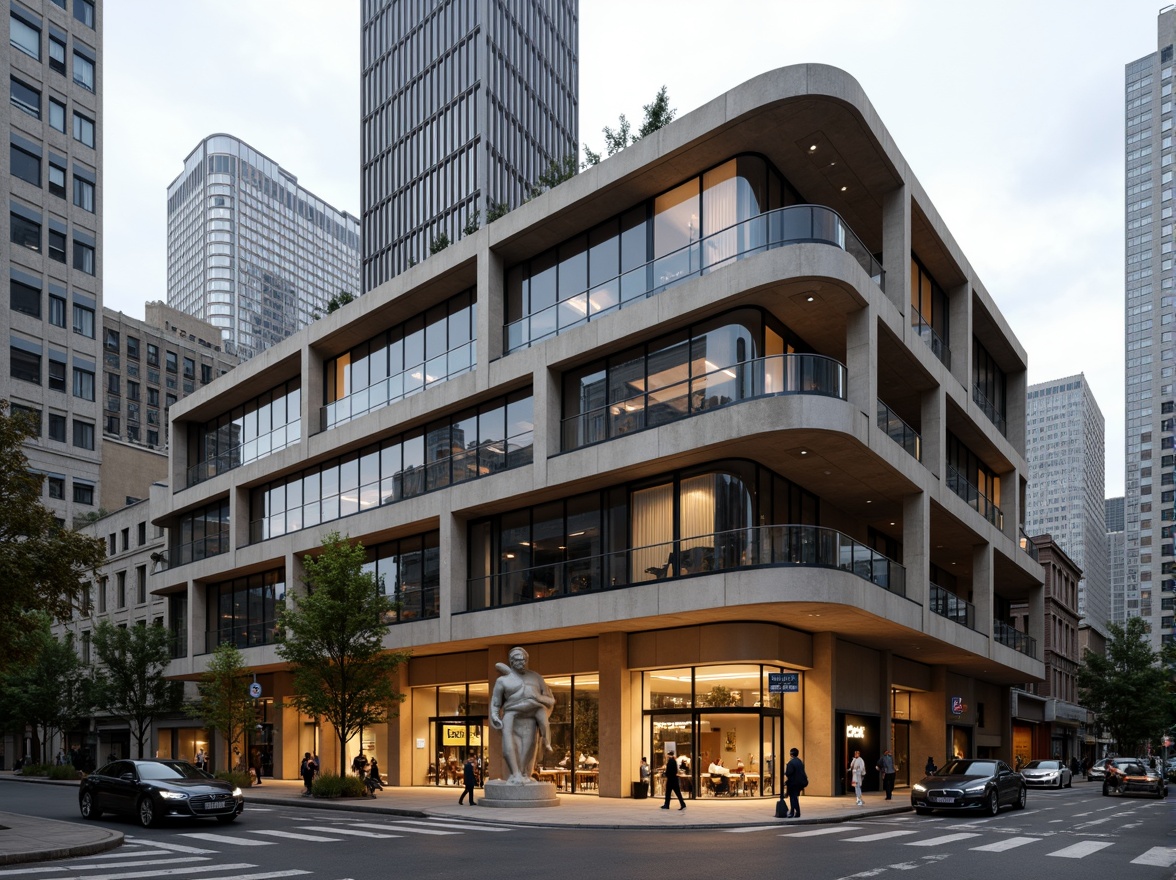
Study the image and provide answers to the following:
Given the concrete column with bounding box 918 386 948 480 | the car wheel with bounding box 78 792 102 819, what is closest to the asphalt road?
the car wheel with bounding box 78 792 102 819

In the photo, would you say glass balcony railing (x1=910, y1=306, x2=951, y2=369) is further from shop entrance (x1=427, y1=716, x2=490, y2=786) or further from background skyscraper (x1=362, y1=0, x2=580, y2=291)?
background skyscraper (x1=362, y1=0, x2=580, y2=291)

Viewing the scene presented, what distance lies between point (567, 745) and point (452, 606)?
5700 millimetres

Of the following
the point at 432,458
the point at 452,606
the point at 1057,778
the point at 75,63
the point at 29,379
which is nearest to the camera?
the point at 452,606

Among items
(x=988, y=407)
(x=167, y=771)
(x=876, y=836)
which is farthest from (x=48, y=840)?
(x=988, y=407)

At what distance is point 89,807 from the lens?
2445 centimetres

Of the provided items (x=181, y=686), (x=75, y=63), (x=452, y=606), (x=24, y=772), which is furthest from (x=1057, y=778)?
(x=75, y=63)

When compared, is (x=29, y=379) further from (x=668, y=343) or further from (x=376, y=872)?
(x=376, y=872)

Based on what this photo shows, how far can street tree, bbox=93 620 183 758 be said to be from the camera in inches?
2039

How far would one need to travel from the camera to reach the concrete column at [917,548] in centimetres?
3344

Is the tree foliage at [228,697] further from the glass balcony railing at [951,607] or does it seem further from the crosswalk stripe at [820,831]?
the crosswalk stripe at [820,831]

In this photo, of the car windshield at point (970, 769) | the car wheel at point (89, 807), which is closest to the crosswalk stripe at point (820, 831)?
the car windshield at point (970, 769)

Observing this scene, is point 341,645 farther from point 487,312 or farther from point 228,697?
point 487,312

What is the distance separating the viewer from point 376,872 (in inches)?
585

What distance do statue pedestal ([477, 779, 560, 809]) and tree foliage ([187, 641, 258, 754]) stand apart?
1777cm
